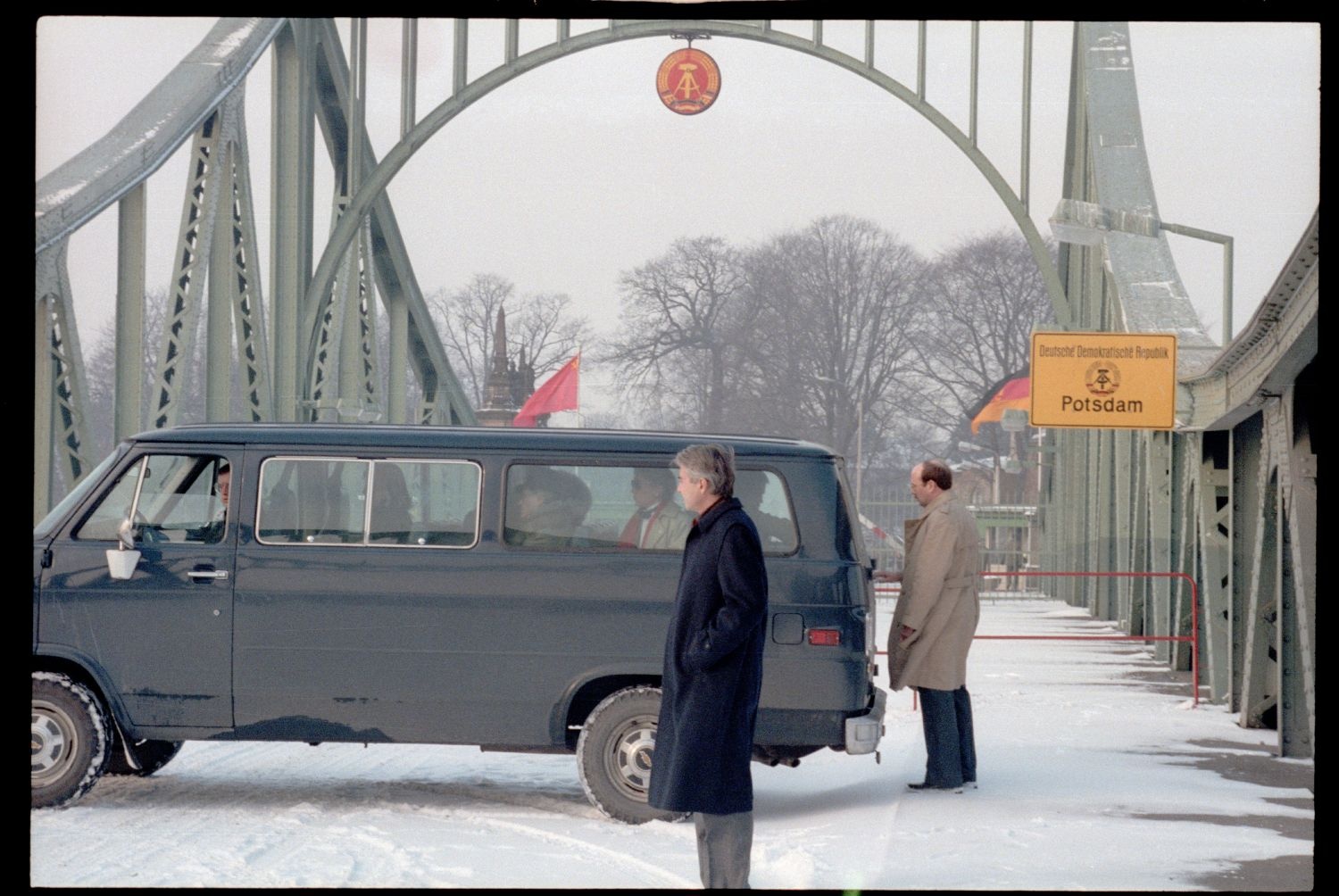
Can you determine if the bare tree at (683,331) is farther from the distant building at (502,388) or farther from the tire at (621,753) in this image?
the tire at (621,753)

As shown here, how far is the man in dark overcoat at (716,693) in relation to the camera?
6086mm

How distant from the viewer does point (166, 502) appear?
945cm

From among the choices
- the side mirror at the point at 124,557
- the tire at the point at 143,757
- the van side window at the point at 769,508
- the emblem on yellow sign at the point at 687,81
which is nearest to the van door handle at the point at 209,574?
the side mirror at the point at 124,557

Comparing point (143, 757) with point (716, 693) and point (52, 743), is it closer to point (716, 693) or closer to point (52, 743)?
point (52, 743)

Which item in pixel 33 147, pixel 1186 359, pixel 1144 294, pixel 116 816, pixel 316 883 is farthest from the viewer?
pixel 1144 294

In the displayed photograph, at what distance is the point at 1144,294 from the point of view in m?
20.5

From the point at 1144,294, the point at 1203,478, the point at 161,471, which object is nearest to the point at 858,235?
the point at 1144,294

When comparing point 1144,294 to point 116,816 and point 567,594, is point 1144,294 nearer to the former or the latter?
point 567,594

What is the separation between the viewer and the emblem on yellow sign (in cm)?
2800

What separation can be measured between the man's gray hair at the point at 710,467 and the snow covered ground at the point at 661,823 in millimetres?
1850

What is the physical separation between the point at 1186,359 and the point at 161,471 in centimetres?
1139

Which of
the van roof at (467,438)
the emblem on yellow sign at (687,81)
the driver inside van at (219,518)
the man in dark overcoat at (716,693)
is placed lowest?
the man in dark overcoat at (716,693)

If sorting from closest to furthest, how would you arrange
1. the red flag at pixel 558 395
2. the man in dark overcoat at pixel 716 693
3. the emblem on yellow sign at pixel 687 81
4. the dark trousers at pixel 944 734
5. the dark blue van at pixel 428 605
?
the man in dark overcoat at pixel 716 693 < the dark blue van at pixel 428 605 < the dark trousers at pixel 944 734 < the emblem on yellow sign at pixel 687 81 < the red flag at pixel 558 395

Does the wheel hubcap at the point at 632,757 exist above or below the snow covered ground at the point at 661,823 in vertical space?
above
